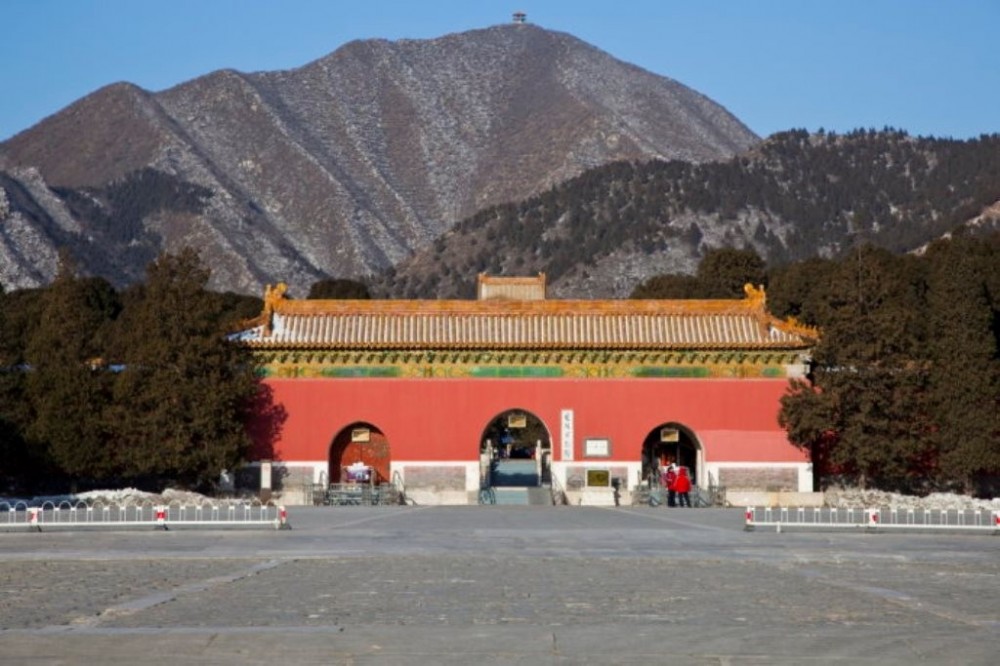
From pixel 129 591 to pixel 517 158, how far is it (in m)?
170

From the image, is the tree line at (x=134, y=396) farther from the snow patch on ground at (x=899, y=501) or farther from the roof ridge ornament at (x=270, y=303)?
the snow patch on ground at (x=899, y=501)

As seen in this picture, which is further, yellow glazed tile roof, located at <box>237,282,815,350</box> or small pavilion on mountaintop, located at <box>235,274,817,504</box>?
yellow glazed tile roof, located at <box>237,282,815,350</box>

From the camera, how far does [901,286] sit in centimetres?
5956

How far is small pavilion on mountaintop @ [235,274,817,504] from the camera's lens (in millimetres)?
45531

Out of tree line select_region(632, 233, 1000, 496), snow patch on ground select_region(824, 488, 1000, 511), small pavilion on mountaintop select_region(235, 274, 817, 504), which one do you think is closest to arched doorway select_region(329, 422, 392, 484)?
small pavilion on mountaintop select_region(235, 274, 817, 504)

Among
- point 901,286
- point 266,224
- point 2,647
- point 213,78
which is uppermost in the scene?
point 213,78

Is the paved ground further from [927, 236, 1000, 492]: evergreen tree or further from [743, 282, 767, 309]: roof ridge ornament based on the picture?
[743, 282, 767, 309]: roof ridge ornament

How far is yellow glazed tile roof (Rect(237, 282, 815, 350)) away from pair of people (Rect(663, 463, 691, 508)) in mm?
4210

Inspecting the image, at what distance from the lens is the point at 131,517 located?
34344mm

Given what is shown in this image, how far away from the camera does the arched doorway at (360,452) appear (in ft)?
152

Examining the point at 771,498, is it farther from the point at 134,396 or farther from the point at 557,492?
the point at 134,396

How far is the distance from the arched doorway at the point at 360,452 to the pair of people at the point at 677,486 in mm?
7927

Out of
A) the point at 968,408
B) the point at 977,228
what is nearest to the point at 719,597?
the point at 968,408

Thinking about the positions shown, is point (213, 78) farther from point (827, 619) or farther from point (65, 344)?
point (827, 619)
